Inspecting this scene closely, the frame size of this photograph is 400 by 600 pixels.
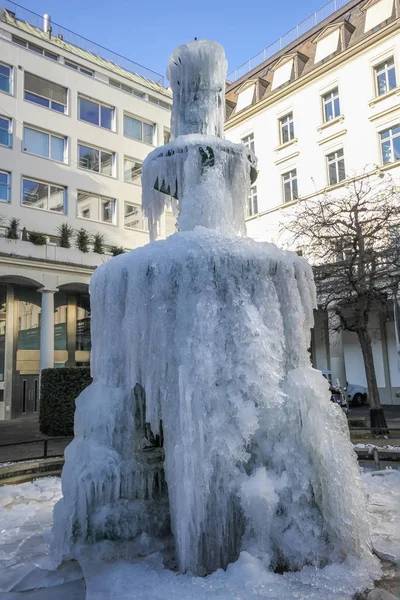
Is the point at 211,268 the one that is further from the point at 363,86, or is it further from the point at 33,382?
the point at 363,86

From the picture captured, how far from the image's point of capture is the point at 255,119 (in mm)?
29734

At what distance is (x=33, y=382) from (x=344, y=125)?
2007 centimetres

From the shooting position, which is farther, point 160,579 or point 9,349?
point 9,349

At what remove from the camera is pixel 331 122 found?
25.3 meters

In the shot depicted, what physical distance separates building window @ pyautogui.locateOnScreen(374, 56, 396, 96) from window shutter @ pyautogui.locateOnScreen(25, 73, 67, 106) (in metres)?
16.5

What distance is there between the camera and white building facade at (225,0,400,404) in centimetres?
2320

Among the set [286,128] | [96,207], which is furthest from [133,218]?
[286,128]

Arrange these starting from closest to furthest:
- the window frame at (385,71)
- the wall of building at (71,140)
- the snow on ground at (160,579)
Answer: the snow on ground at (160,579) → the window frame at (385,71) → the wall of building at (71,140)

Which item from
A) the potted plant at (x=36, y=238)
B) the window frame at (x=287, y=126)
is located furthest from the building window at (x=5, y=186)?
the window frame at (x=287, y=126)

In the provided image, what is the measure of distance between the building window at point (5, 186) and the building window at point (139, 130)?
876 cm

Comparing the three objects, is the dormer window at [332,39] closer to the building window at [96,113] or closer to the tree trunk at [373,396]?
the building window at [96,113]

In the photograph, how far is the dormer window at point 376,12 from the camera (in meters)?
23.4

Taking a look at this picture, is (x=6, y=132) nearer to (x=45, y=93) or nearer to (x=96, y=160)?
(x=45, y=93)

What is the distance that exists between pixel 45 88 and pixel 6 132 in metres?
3.83
